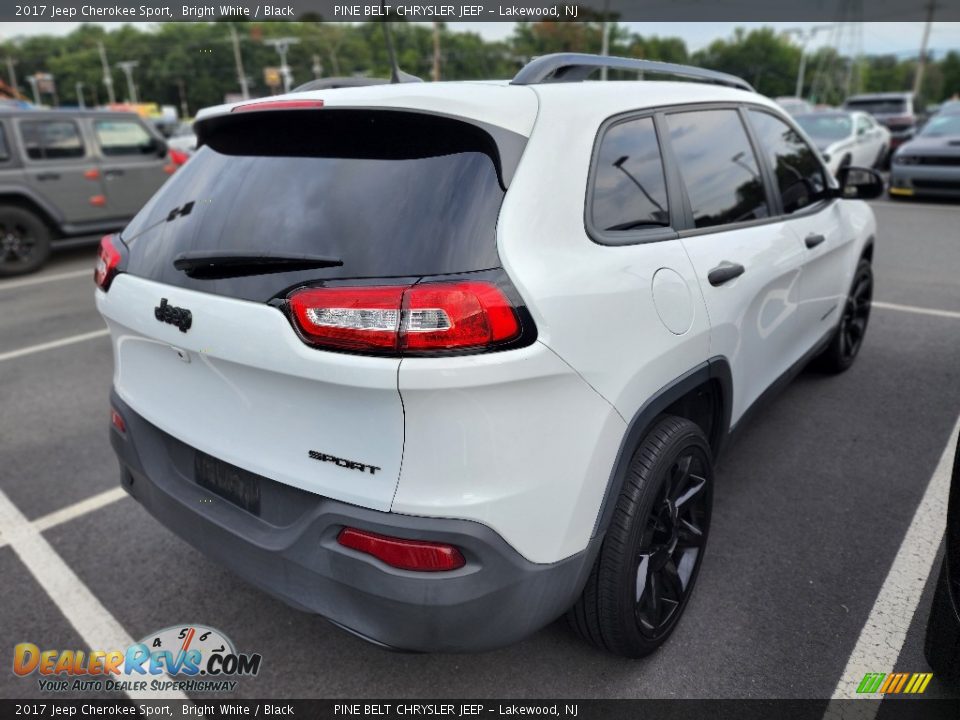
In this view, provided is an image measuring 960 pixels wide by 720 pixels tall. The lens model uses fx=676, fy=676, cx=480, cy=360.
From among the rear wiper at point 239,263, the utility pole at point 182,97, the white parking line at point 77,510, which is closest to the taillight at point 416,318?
the rear wiper at point 239,263

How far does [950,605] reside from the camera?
184 cm

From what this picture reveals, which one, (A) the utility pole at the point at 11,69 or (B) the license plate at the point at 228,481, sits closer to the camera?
(B) the license plate at the point at 228,481

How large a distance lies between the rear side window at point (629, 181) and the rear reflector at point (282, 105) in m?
0.82

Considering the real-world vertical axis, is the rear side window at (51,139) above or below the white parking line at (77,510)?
above

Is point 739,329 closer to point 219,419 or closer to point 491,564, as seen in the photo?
point 491,564

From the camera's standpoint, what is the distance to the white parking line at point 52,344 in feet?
17.5

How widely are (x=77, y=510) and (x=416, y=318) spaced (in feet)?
8.30

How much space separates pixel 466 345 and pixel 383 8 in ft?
4.43

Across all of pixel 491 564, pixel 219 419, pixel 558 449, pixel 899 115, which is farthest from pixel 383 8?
pixel 899 115

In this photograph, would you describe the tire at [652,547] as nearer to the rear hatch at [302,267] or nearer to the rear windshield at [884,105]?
the rear hatch at [302,267]

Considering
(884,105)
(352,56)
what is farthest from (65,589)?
Answer: (352,56)

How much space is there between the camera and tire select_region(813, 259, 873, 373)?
4.27m

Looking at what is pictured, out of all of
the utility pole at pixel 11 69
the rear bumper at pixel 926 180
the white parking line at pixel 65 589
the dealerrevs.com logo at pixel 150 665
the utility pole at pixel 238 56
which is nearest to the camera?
the dealerrevs.com logo at pixel 150 665

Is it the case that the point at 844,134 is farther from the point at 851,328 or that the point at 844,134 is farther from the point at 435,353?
the point at 435,353
